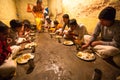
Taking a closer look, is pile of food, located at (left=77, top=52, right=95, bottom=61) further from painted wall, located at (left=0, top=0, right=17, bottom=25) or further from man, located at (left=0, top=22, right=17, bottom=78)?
painted wall, located at (left=0, top=0, right=17, bottom=25)

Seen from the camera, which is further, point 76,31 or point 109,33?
point 76,31

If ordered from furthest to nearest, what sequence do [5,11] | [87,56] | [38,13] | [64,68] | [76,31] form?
[38,13] < [5,11] < [76,31] < [87,56] < [64,68]

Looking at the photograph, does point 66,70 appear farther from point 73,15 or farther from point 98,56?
point 73,15

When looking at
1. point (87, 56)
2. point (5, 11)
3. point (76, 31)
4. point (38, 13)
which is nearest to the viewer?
point (87, 56)

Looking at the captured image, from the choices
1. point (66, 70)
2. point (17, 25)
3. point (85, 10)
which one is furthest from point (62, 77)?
point (85, 10)

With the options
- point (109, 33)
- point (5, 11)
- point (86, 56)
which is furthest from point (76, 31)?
point (5, 11)

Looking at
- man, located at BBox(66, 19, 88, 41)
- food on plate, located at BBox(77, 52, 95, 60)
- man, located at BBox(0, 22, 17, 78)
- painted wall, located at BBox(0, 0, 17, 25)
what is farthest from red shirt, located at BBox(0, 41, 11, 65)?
painted wall, located at BBox(0, 0, 17, 25)

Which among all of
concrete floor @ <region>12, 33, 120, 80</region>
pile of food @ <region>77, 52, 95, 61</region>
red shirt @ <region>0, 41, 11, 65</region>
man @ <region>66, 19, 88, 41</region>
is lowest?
concrete floor @ <region>12, 33, 120, 80</region>

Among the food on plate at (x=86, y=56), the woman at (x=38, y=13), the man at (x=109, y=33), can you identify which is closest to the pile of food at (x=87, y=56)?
the food on plate at (x=86, y=56)

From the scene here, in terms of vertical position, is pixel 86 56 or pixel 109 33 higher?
pixel 109 33

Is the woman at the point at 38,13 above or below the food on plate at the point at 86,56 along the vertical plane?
above

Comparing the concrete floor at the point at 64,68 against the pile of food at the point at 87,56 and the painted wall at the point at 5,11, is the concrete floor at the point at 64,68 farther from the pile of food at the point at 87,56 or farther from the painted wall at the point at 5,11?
the painted wall at the point at 5,11

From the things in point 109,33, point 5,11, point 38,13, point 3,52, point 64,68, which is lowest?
point 64,68

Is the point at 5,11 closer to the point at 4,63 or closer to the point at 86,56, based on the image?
the point at 4,63
